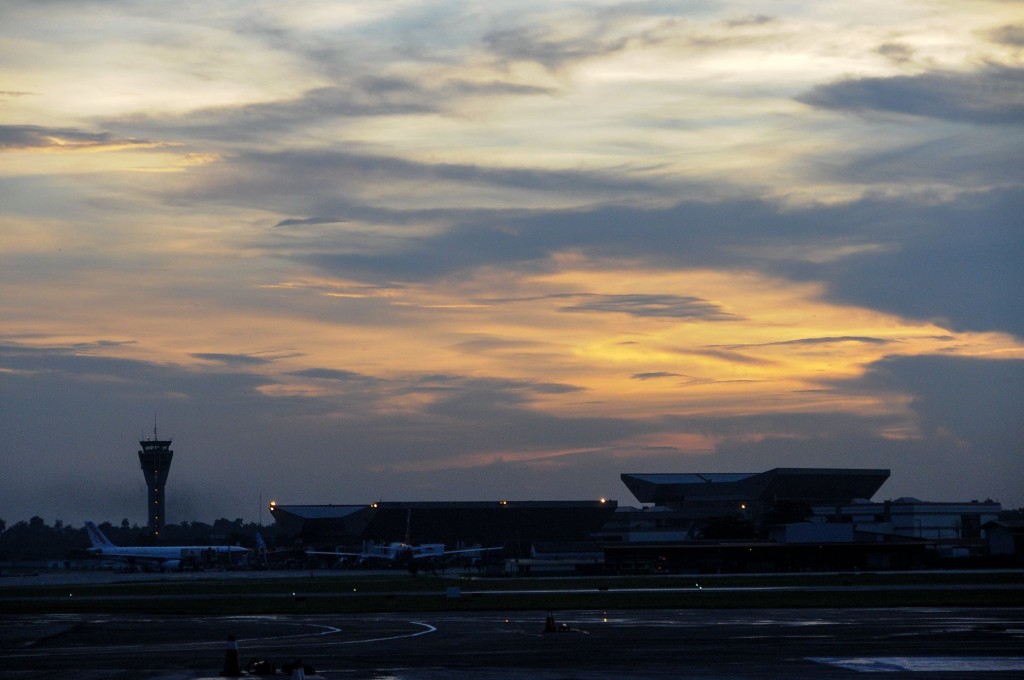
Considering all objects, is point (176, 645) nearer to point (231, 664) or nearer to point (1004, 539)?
point (231, 664)

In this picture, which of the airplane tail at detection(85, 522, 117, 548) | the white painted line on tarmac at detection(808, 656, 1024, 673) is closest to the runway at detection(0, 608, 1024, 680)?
the white painted line on tarmac at detection(808, 656, 1024, 673)

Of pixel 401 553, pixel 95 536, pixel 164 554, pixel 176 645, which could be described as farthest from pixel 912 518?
pixel 176 645

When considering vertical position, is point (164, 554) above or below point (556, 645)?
below

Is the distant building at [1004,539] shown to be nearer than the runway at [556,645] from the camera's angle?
No

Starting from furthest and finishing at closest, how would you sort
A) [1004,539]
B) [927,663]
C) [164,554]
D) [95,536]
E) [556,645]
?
[95,536] < [164,554] < [1004,539] < [556,645] < [927,663]

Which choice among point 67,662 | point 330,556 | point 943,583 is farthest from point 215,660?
point 330,556

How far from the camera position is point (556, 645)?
35156 mm

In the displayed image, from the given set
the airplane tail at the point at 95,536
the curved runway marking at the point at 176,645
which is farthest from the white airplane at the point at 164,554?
the curved runway marking at the point at 176,645

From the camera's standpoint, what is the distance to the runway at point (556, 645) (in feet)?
92.0

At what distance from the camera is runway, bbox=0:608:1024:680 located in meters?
28.0

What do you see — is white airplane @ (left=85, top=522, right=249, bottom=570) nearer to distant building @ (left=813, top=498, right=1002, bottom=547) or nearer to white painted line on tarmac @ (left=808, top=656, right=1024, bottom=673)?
distant building @ (left=813, top=498, right=1002, bottom=547)

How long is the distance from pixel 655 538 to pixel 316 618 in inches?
5835

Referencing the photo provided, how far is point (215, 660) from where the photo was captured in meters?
32.1

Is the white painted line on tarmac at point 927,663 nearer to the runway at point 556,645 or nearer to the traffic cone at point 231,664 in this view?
the runway at point 556,645
